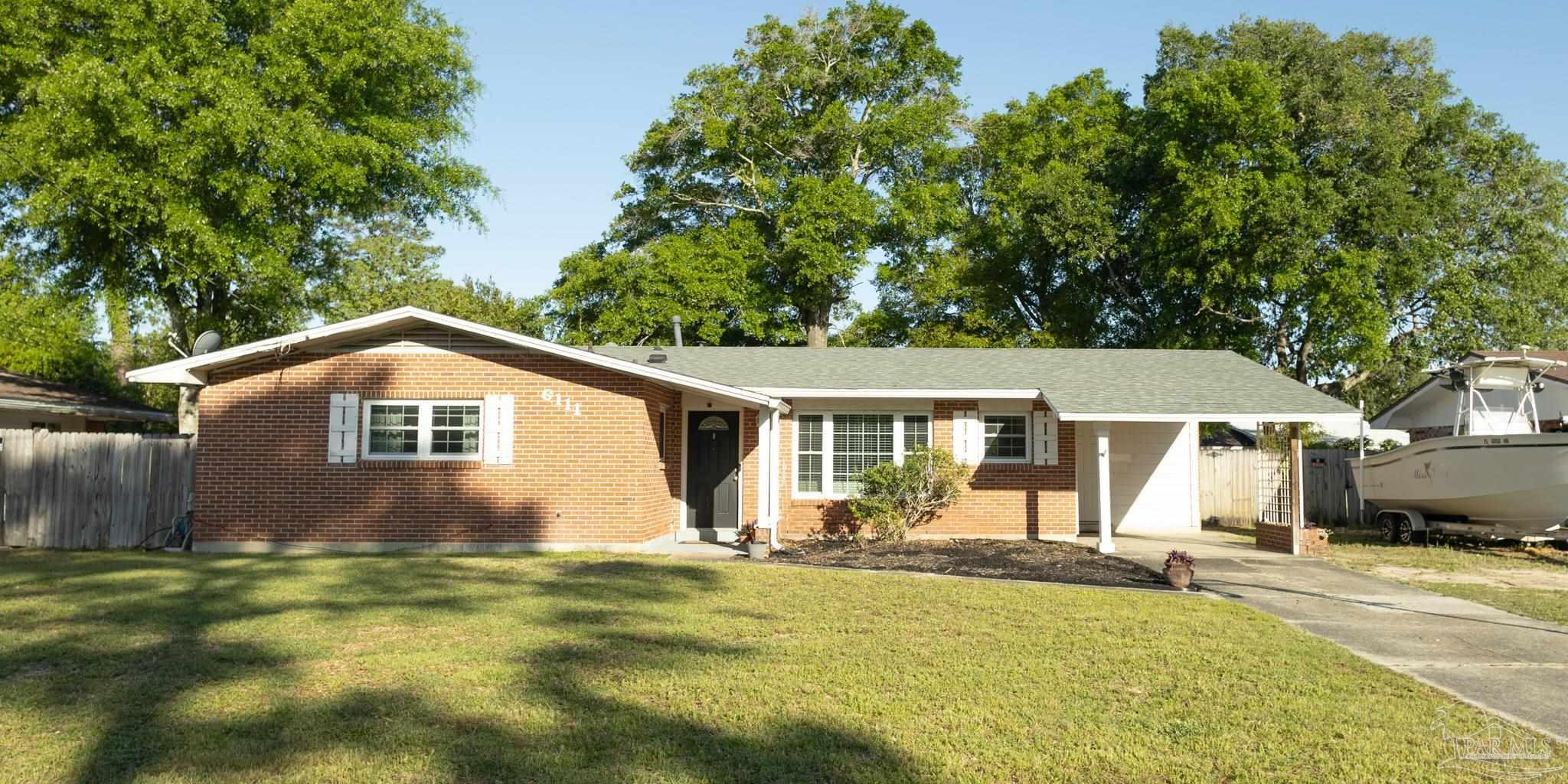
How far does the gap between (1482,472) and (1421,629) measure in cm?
828

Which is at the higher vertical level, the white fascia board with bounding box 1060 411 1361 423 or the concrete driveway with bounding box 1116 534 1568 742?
the white fascia board with bounding box 1060 411 1361 423

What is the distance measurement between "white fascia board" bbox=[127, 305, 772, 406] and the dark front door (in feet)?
8.46

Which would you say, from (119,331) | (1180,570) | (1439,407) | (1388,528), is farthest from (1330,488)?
(119,331)

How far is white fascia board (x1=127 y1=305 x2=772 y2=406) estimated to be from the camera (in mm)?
14727

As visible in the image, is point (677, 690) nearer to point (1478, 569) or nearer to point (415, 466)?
point (415, 466)

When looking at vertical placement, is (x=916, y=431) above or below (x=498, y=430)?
above

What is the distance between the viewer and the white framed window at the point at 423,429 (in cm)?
1545

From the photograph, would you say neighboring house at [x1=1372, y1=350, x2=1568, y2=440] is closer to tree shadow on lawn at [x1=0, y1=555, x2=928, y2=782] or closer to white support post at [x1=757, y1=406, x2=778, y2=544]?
white support post at [x1=757, y1=406, x2=778, y2=544]

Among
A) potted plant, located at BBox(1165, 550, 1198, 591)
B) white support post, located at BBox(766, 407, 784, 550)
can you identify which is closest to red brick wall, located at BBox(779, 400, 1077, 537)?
white support post, located at BBox(766, 407, 784, 550)

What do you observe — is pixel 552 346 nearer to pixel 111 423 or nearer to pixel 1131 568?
pixel 1131 568

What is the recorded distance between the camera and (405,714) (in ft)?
20.7

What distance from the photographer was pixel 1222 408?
54.4 ft

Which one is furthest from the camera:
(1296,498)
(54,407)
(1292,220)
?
(1292,220)

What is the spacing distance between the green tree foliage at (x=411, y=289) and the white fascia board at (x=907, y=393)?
17.4 metres
